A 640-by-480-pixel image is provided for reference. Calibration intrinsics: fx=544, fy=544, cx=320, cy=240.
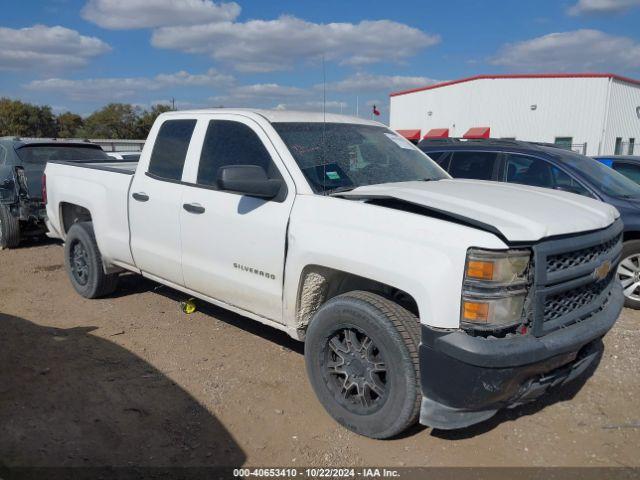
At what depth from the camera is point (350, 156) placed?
4.03 m

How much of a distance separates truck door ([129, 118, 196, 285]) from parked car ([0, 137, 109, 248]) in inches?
169

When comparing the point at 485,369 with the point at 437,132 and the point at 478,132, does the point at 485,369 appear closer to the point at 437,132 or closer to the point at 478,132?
the point at 478,132

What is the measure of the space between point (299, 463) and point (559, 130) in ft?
113

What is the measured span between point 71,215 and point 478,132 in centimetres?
3187

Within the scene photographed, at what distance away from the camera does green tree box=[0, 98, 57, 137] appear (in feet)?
135

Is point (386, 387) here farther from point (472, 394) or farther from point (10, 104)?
point (10, 104)

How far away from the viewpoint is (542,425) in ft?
11.5

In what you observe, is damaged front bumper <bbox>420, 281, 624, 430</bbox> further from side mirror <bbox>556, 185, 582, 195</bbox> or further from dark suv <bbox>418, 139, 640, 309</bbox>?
side mirror <bbox>556, 185, 582, 195</bbox>

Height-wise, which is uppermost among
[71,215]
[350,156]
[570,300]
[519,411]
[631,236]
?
[350,156]

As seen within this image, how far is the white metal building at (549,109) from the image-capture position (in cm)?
3173

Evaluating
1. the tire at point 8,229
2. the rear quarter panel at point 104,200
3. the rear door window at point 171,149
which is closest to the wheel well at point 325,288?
the rear door window at point 171,149

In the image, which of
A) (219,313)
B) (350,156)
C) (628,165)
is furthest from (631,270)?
(219,313)

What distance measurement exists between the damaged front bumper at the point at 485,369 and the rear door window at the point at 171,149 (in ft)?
8.92

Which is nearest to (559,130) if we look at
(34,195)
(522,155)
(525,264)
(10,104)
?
(522,155)
